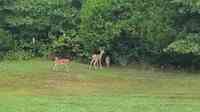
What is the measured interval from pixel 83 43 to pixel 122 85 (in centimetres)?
878

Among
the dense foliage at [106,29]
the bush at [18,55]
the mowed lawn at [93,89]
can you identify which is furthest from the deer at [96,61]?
the bush at [18,55]

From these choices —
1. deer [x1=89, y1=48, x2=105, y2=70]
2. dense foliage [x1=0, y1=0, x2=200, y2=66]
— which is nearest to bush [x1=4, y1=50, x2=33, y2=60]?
dense foliage [x1=0, y1=0, x2=200, y2=66]

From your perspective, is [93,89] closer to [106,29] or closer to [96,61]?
[96,61]

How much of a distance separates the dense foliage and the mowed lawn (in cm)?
145

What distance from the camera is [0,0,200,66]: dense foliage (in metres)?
28.9

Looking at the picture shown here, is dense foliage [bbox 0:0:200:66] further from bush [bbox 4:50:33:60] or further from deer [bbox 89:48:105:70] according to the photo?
deer [bbox 89:48:105:70]

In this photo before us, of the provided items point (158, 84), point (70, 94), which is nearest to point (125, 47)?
point (158, 84)

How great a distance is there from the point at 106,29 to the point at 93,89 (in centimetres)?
899

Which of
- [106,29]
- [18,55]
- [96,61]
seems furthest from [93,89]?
[18,55]

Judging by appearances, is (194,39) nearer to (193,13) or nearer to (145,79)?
(193,13)

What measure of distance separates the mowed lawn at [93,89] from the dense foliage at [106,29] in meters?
1.45

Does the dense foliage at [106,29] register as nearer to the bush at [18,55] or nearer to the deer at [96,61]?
the bush at [18,55]

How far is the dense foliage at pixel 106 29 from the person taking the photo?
28.9m

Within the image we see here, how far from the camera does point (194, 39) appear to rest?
28.2 metres
